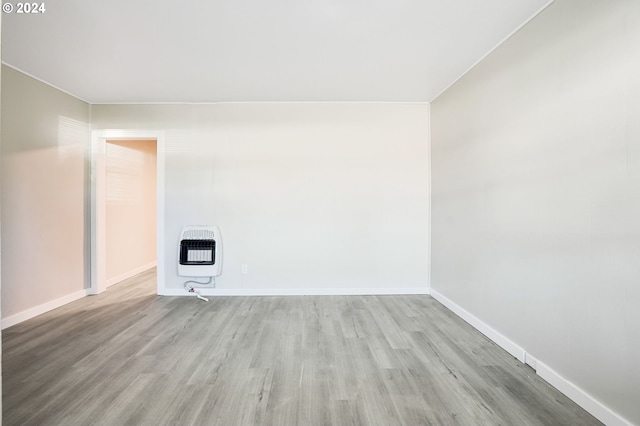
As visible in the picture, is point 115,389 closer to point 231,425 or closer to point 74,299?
point 231,425

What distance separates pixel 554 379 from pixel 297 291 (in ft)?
8.92

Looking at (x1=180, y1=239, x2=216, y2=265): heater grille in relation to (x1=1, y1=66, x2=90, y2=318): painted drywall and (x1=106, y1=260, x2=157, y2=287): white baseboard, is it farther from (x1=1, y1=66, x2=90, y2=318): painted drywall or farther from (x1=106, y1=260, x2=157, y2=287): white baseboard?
(x1=106, y1=260, x2=157, y2=287): white baseboard

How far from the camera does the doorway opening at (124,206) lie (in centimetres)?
407

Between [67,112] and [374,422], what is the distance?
447 centimetres

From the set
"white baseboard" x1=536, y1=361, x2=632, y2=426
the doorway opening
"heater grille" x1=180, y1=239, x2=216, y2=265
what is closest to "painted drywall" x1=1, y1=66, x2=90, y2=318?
the doorway opening

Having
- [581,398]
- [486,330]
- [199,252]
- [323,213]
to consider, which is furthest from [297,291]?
Answer: [581,398]

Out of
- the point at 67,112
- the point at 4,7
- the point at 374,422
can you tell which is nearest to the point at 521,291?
the point at 374,422

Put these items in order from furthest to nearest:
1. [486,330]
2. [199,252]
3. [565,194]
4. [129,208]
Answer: [129,208]
[199,252]
[486,330]
[565,194]

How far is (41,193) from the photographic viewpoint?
11.1 feet

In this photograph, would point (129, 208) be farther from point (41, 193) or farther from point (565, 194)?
point (565, 194)

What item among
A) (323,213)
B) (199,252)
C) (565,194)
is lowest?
(199,252)

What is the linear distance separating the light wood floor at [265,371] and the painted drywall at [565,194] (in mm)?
351

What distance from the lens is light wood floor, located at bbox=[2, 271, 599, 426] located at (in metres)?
1.80

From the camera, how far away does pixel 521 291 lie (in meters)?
2.39
